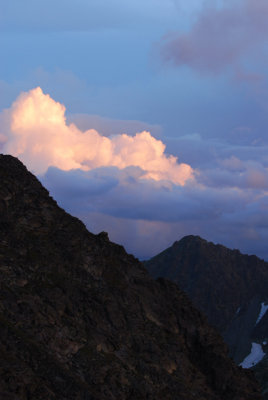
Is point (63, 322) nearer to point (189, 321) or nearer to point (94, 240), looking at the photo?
point (94, 240)

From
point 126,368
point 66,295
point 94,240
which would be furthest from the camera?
point 94,240

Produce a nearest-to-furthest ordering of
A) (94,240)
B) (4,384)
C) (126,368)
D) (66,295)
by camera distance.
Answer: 1. (4,384)
2. (126,368)
3. (66,295)
4. (94,240)

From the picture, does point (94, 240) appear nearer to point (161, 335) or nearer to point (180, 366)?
point (161, 335)

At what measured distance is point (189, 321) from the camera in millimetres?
115500

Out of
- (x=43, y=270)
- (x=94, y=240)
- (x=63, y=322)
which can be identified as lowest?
(x=63, y=322)

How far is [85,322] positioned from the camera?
9144 centimetres

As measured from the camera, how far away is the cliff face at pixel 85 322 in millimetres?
74062

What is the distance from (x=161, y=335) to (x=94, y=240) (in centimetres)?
2471

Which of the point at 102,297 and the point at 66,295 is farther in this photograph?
the point at 102,297

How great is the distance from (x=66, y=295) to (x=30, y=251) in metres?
10.7

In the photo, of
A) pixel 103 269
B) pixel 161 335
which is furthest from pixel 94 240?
pixel 161 335

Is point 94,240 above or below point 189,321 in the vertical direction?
above

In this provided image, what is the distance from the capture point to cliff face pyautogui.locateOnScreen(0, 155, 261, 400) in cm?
7406

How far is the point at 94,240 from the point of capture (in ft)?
377
